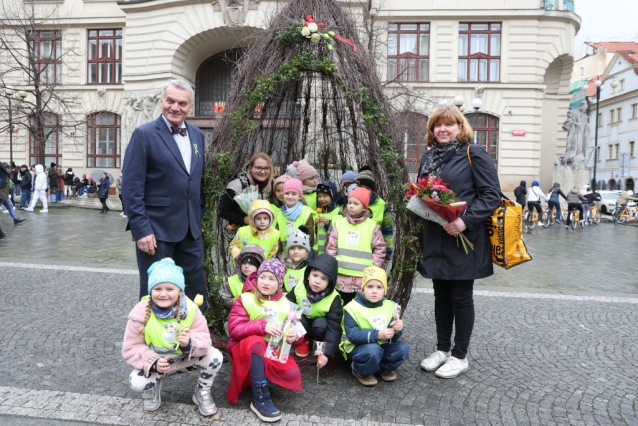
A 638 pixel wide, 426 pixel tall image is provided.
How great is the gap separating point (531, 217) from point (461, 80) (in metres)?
11.7

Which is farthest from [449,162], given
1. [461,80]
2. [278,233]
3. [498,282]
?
[461,80]

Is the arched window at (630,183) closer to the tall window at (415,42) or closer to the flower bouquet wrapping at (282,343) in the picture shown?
the tall window at (415,42)

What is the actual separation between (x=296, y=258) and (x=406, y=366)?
1254 millimetres

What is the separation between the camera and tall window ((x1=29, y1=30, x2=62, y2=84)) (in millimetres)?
27000

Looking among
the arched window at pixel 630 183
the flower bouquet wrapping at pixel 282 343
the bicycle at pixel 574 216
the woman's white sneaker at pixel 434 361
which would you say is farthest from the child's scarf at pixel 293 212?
the arched window at pixel 630 183

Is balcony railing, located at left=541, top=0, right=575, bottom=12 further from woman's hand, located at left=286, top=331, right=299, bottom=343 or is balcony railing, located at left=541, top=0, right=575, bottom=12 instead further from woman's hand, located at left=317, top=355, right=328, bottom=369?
woman's hand, located at left=286, top=331, right=299, bottom=343

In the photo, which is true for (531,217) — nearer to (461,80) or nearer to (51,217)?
(461,80)

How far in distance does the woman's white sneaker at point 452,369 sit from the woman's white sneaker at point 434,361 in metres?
0.09

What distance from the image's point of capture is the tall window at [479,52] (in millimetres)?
26328

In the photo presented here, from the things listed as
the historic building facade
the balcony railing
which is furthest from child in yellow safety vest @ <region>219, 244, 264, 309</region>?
the balcony railing

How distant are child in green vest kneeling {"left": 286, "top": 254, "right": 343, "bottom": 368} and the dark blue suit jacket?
95 cm

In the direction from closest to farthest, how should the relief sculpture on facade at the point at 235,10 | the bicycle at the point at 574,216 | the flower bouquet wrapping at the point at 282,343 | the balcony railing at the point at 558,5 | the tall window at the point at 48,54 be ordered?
1. the flower bouquet wrapping at the point at 282,343
2. the bicycle at the point at 574,216
3. the relief sculpture on facade at the point at 235,10
4. the balcony railing at the point at 558,5
5. the tall window at the point at 48,54

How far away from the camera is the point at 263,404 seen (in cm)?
318

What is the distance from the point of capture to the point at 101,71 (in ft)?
99.1
